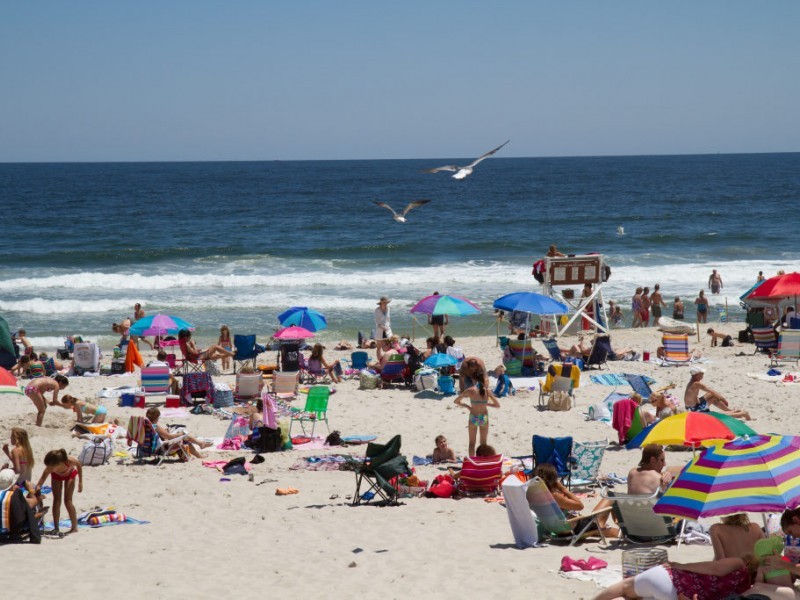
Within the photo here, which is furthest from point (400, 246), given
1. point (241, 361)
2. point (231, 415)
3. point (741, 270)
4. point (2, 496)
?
point (2, 496)

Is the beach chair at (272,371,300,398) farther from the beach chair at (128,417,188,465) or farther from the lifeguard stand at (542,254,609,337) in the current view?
the lifeguard stand at (542,254,609,337)

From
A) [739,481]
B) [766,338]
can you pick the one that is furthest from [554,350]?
[739,481]

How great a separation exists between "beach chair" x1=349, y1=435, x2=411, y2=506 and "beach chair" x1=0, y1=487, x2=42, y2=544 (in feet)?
8.81

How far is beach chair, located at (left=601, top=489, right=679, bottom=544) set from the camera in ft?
22.1

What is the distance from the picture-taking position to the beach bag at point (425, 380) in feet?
43.9

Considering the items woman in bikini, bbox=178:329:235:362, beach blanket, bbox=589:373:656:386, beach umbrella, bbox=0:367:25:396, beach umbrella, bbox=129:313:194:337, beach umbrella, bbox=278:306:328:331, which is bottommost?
beach blanket, bbox=589:373:656:386

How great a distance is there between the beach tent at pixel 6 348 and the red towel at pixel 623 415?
31.5 feet

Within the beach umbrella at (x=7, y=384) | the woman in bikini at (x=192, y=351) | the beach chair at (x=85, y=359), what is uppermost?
the beach umbrella at (x=7, y=384)

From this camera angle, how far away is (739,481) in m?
5.49

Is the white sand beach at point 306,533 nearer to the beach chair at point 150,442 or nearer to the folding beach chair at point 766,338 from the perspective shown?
the beach chair at point 150,442

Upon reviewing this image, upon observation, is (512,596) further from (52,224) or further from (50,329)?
(52,224)

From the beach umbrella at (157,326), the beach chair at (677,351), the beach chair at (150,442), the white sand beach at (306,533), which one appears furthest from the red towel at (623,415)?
the beach umbrella at (157,326)

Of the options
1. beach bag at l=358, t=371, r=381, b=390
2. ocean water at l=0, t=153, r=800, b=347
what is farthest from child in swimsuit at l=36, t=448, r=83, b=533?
ocean water at l=0, t=153, r=800, b=347

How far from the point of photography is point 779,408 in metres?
11.8
